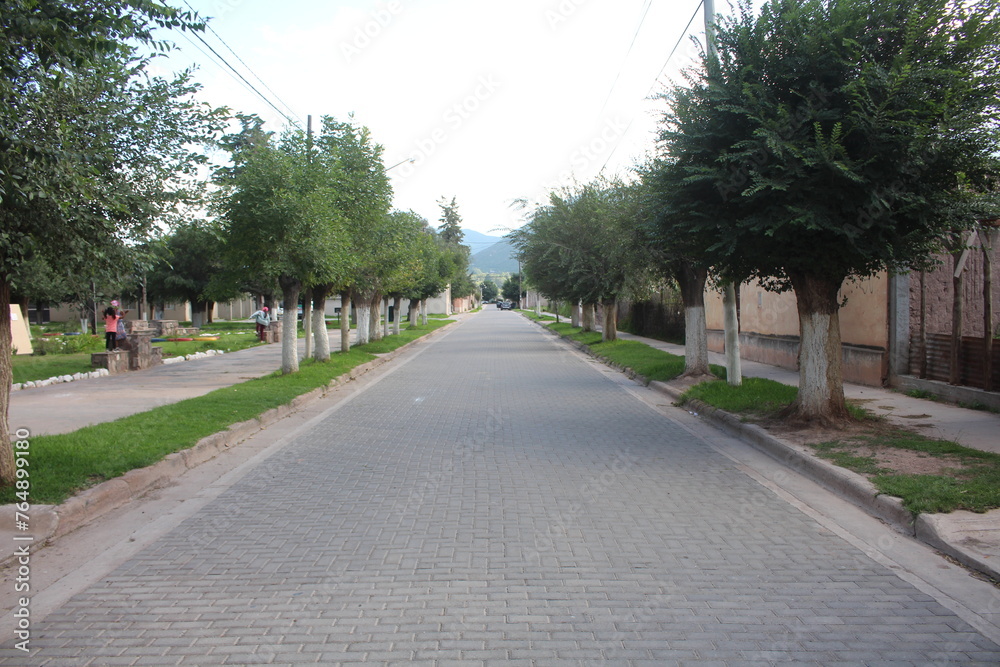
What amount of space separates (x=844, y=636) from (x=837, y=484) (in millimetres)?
3513

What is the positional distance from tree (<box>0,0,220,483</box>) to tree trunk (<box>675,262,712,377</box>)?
1086 cm

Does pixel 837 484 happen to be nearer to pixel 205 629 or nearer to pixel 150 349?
pixel 205 629

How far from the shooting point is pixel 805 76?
28.9ft

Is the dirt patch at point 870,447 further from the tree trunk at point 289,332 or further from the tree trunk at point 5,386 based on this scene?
the tree trunk at point 289,332

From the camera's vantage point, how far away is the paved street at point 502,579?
3910mm

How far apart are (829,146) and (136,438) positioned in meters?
8.68

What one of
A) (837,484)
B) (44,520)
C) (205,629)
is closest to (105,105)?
(44,520)

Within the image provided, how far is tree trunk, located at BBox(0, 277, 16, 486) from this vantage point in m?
6.58

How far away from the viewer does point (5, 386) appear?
673 centimetres

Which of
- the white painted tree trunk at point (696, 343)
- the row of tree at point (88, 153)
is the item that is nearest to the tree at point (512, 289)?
the white painted tree trunk at point (696, 343)

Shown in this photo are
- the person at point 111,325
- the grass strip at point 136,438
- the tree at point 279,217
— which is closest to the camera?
the grass strip at point 136,438

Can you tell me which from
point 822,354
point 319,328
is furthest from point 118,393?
point 822,354

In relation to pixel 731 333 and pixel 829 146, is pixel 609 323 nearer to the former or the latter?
pixel 731 333

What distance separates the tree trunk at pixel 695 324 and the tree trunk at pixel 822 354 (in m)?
6.27
